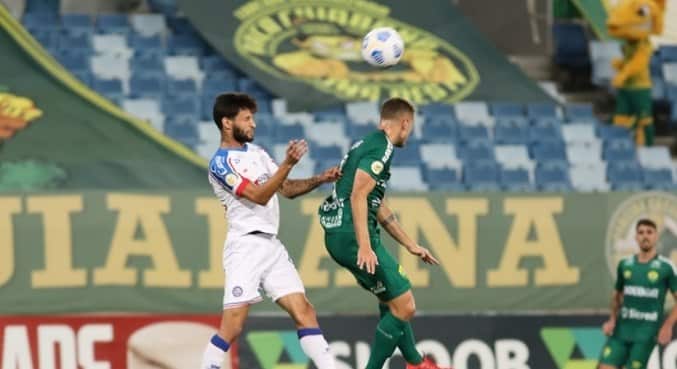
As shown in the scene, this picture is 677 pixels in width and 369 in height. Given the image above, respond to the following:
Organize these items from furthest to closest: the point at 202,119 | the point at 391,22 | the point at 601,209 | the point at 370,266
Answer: the point at 391,22 < the point at 202,119 < the point at 601,209 < the point at 370,266

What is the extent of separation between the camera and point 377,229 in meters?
10.9

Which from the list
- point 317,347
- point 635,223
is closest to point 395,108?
point 317,347

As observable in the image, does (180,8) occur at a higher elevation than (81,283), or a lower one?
higher

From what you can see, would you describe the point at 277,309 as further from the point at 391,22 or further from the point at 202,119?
the point at 391,22

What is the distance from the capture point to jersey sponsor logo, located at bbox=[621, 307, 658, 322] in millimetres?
13914

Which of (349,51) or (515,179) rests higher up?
(349,51)

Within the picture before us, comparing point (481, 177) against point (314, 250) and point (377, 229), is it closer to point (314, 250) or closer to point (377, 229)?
point (314, 250)

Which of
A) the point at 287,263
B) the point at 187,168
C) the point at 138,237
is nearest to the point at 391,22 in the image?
the point at 187,168

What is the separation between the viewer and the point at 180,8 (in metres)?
18.7

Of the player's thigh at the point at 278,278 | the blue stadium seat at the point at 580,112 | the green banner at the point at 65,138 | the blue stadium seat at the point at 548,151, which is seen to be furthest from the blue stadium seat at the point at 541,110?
→ the player's thigh at the point at 278,278

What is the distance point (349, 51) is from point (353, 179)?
27.5 ft

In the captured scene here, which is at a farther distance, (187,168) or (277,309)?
(187,168)

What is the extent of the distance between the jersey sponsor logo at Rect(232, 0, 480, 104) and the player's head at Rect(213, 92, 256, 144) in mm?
7877

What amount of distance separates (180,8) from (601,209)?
554 centimetres
